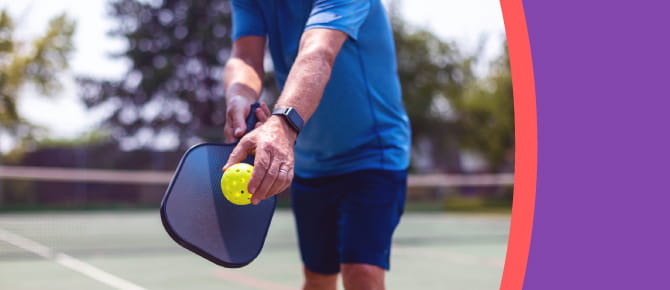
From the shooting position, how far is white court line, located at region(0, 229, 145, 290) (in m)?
7.52

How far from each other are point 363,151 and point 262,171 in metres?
1.28

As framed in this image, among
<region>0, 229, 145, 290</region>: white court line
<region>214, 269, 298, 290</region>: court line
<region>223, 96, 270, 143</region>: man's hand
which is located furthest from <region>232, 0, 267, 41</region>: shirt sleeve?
<region>0, 229, 145, 290</region>: white court line

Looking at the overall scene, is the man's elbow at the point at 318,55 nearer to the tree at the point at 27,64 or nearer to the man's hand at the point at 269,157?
the man's hand at the point at 269,157

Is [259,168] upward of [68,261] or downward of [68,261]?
upward

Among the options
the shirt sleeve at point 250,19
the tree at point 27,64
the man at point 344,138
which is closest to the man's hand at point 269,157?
the man at point 344,138

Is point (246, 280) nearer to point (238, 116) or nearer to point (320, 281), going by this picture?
point (320, 281)

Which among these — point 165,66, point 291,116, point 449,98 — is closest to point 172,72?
point 165,66

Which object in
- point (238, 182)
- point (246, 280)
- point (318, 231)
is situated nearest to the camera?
point (238, 182)

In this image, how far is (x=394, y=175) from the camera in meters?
3.35

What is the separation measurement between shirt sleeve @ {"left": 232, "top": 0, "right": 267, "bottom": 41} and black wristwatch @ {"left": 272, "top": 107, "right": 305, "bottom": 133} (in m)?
1.10

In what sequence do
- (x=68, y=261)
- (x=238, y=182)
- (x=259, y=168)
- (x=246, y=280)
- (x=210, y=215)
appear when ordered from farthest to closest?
1. (x=68, y=261)
2. (x=246, y=280)
3. (x=210, y=215)
4. (x=238, y=182)
5. (x=259, y=168)

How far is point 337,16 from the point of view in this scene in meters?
2.73

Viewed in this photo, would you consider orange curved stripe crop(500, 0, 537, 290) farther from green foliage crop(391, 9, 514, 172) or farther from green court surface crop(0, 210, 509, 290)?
green foliage crop(391, 9, 514, 172)

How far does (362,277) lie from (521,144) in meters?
1.17
